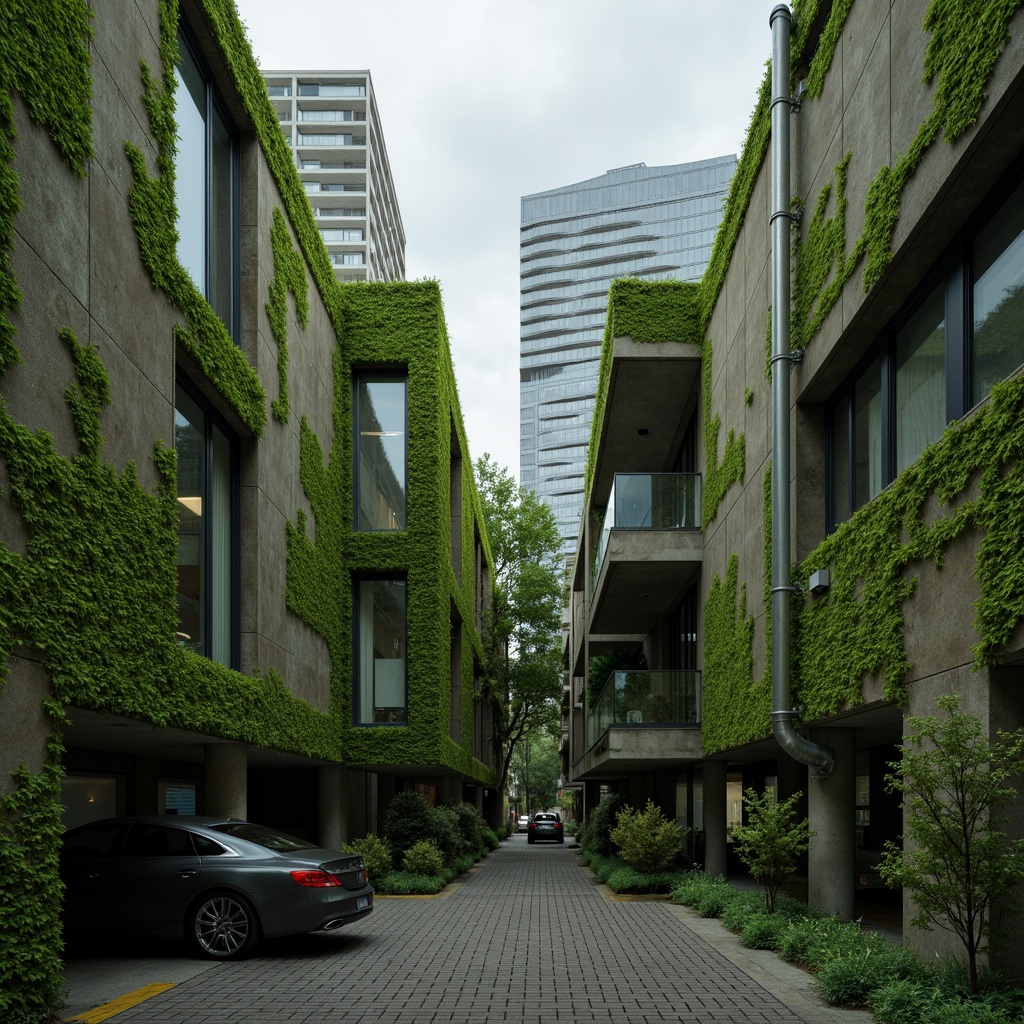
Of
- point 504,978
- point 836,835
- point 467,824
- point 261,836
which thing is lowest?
point 467,824

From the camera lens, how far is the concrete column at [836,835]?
1316cm

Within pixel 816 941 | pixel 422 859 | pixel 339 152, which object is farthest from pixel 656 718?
pixel 339 152

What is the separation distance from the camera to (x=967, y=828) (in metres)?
7.77

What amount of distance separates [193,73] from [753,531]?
945 cm

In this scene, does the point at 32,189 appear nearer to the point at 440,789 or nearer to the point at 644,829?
the point at 644,829

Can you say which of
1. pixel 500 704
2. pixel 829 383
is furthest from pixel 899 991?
pixel 500 704

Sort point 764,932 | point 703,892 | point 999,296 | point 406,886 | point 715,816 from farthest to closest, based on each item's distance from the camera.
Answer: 1. point 715,816
2. point 406,886
3. point 703,892
4. point 764,932
5. point 999,296

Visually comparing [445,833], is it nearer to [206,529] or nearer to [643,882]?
[643,882]

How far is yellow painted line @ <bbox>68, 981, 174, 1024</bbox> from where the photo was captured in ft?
27.1

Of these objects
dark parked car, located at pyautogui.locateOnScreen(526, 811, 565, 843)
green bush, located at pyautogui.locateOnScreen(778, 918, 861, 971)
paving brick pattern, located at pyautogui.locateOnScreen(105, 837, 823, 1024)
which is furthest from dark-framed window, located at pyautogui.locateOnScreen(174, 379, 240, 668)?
dark parked car, located at pyautogui.locateOnScreen(526, 811, 565, 843)

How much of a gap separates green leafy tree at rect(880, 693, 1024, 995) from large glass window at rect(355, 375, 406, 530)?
16.3 meters

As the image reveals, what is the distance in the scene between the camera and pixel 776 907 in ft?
44.5

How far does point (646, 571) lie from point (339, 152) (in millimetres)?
73015

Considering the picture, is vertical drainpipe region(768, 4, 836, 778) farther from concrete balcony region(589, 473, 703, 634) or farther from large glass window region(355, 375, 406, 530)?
large glass window region(355, 375, 406, 530)
